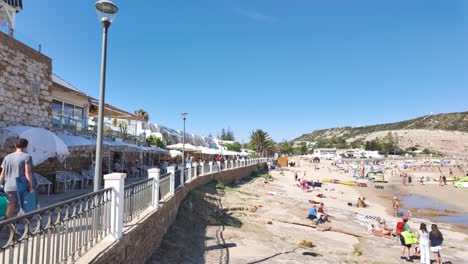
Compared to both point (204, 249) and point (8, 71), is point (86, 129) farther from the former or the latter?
point (204, 249)

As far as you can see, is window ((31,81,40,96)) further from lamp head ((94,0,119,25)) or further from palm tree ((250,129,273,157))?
palm tree ((250,129,273,157))

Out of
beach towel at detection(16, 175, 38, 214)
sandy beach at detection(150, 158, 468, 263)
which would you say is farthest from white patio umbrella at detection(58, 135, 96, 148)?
beach towel at detection(16, 175, 38, 214)

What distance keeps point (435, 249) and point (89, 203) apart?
442 inches

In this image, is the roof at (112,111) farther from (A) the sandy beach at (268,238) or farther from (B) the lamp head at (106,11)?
(B) the lamp head at (106,11)

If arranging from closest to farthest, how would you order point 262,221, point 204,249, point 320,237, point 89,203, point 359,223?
point 89,203
point 204,249
point 320,237
point 262,221
point 359,223

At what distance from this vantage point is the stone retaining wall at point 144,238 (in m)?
5.21

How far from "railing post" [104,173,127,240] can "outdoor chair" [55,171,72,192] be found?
7603 millimetres

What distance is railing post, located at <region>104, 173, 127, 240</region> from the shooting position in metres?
5.53

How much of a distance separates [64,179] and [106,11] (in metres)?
8.34

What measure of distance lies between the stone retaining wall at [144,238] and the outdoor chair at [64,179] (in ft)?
13.4

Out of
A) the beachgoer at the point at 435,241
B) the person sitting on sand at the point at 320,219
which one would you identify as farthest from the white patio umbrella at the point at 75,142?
the beachgoer at the point at 435,241

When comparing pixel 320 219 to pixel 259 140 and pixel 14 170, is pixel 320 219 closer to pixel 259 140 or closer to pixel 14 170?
pixel 14 170

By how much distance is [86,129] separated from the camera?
54.5 ft

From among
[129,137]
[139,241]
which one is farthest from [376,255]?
[129,137]
